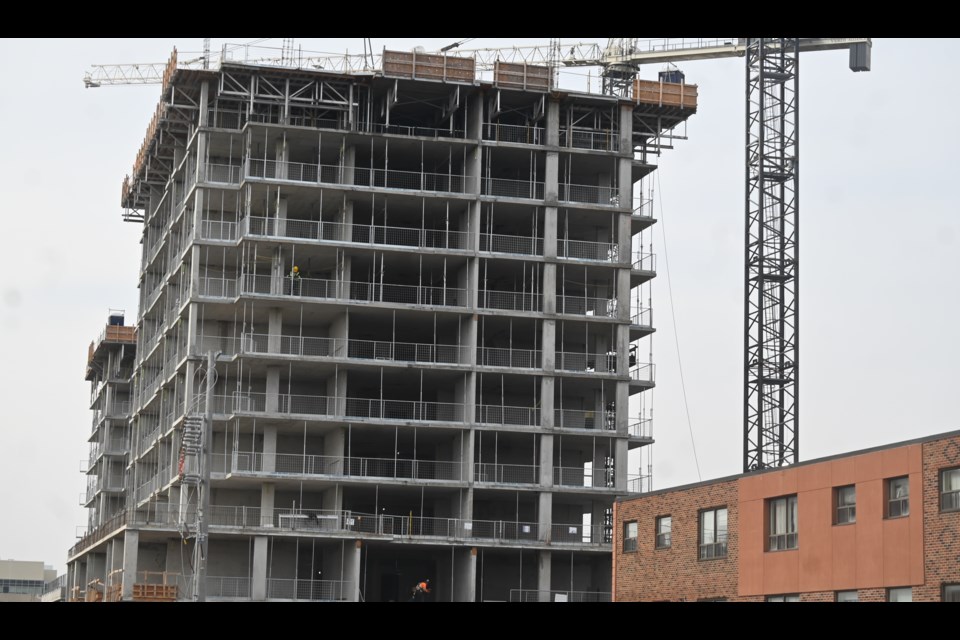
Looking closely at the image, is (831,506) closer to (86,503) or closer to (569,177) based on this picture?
(569,177)

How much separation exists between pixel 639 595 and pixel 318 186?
3586cm

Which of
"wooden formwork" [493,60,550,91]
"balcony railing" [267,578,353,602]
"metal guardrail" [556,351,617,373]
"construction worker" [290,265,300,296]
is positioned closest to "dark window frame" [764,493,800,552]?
"balcony railing" [267,578,353,602]

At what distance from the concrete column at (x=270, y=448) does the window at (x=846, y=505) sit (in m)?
41.3

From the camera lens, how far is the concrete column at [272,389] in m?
83.0

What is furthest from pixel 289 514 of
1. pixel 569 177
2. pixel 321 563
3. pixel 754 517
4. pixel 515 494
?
pixel 754 517

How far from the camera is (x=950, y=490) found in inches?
1699

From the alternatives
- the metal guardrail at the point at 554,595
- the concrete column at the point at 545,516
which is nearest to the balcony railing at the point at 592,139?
the concrete column at the point at 545,516

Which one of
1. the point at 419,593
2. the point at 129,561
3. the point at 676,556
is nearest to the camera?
the point at 676,556

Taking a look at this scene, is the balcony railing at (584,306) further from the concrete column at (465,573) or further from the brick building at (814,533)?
the brick building at (814,533)

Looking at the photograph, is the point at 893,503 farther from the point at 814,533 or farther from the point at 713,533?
the point at 713,533

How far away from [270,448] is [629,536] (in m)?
28.0

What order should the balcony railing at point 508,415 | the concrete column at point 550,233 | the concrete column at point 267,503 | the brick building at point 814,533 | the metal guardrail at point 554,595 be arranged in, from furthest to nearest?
1. the concrete column at point 550,233
2. the balcony railing at point 508,415
3. the metal guardrail at point 554,595
4. the concrete column at point 267,503
5. the brick building at point 814,533

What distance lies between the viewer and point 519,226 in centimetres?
9238

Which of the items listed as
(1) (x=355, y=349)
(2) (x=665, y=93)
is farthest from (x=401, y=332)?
(2) (x=665, y=93)
